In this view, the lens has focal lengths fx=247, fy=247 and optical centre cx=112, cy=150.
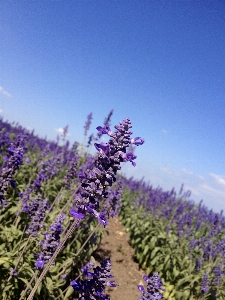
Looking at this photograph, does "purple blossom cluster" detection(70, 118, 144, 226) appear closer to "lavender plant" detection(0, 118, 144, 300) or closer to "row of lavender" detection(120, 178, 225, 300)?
"lavender plant" detection(0, 118, 144, 300)

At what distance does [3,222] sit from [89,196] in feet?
14.4

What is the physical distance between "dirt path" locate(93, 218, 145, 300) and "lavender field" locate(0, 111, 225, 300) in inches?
13.5

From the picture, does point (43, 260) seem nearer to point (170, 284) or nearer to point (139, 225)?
point (170, 284)

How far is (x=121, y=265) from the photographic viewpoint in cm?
860

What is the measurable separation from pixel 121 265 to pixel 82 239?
Answer: 2.41 meters

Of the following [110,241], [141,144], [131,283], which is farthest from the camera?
[110,241]

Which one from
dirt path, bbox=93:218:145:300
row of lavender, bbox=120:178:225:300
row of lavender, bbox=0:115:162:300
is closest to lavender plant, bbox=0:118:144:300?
row of lavender, bbox=0:115:162:300

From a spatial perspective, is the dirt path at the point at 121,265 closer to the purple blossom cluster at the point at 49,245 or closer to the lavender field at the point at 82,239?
the lavender field at the point at 82,239

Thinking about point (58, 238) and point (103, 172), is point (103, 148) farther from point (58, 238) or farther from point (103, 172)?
point (58, 238)

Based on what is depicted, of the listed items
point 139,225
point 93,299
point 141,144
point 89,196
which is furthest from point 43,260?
point 139,225

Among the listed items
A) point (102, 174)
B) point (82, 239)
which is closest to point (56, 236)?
point (102, 174)

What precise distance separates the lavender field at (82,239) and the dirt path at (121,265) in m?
0.34

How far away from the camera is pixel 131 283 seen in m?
7.67

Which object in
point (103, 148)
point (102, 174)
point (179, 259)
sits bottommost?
point (179, 259)
